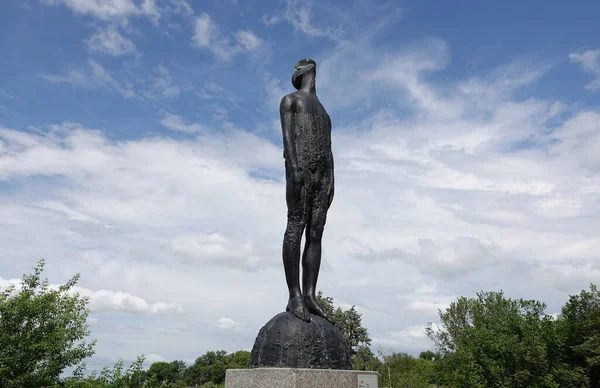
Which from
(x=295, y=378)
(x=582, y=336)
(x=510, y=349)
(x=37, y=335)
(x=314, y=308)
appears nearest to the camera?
(x=295, y=378)

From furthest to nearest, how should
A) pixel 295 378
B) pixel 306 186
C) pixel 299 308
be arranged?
pixel 306 186 < pixel 299 308 < pixel 295 378

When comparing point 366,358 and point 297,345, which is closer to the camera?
point 297,345

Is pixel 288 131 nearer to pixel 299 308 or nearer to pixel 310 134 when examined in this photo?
pixel 310 134

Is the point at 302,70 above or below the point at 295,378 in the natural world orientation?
above

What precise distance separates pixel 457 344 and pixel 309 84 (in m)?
36.3

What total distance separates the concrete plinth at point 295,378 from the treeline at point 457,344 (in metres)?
12.2

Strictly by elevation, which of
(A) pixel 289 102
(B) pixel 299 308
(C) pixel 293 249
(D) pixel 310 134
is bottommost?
(B) pixel 299 308

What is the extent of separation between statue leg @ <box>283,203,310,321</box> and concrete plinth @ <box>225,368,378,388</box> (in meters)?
0.96

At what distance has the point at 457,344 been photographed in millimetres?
38469

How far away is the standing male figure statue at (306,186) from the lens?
6230 millimetres

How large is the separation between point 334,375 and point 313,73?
4069 mm

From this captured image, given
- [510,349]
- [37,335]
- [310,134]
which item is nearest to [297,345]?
[310,134]

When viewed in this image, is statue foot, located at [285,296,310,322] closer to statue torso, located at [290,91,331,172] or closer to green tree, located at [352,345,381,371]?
statue torso, located at [290,91,331,172]

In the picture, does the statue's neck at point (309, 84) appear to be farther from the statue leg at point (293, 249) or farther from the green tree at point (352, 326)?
the green tree at point (352, 326)
